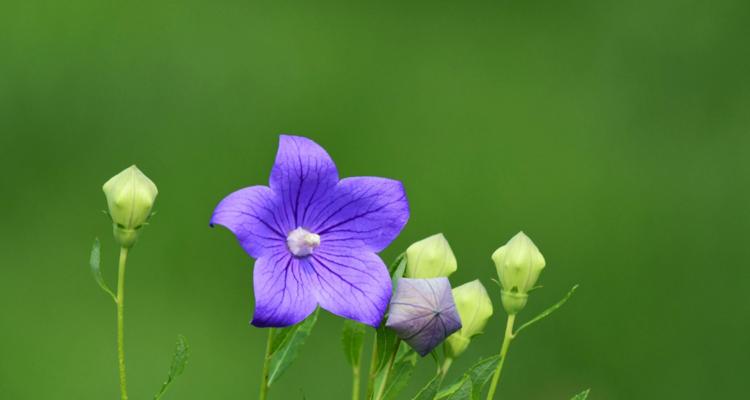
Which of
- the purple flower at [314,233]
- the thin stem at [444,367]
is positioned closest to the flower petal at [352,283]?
the purple flower at [314,233]

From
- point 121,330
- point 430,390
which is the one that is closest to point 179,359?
point 121,330

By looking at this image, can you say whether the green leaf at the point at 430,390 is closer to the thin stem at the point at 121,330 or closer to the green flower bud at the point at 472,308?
the green flower bud at the point at 472,308

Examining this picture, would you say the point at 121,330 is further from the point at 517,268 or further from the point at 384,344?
the point at 517,268

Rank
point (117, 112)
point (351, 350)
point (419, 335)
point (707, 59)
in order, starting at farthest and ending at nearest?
point (707, 59), point (117, 112), point (351, 350), point (419, 335)

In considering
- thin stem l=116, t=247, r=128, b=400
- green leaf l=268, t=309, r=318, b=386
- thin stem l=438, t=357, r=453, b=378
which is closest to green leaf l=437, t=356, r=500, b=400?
thin stem l=438, t=357, r=453, b=378

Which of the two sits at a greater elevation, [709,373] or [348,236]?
[348,236]

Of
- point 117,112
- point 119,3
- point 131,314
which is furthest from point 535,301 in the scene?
point 119,3

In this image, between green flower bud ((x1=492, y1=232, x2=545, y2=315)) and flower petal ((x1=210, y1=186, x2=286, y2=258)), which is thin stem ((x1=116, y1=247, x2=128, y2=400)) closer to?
flower petal ((x1=210, y1=186, x2=286, y2=258))

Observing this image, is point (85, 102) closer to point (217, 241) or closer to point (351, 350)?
point (217, 241)
